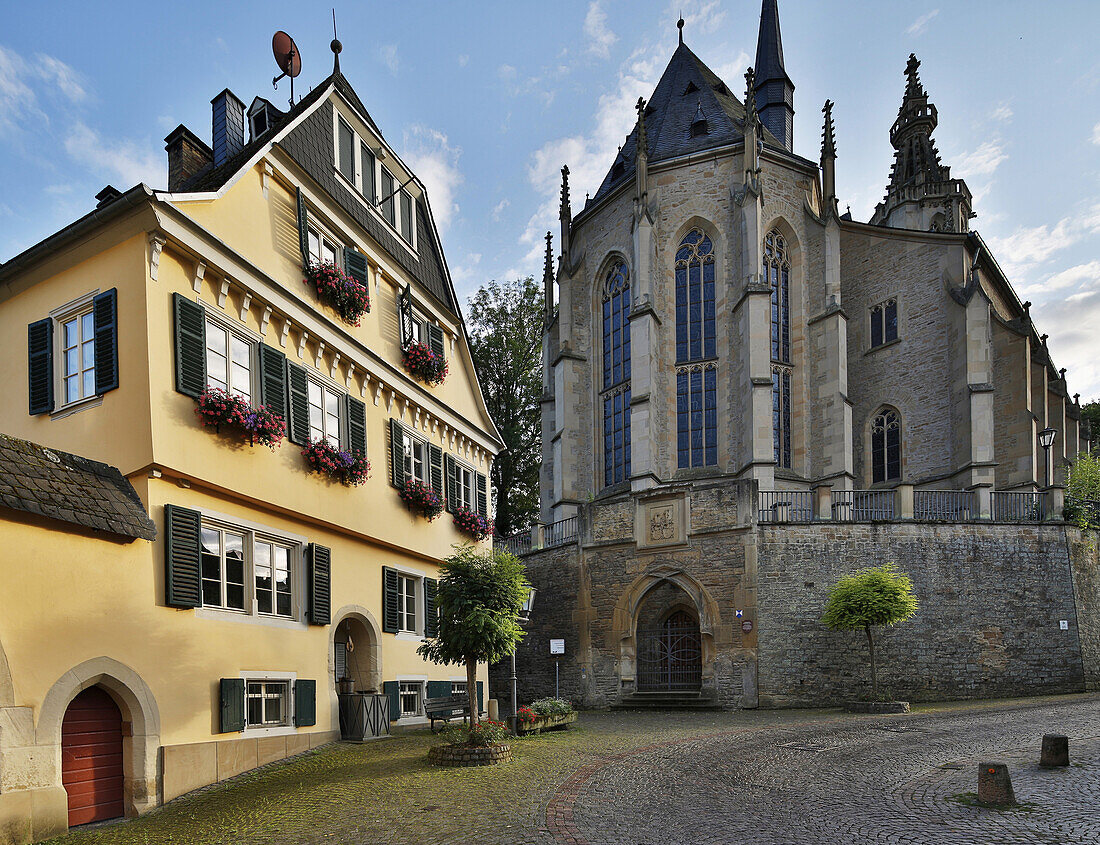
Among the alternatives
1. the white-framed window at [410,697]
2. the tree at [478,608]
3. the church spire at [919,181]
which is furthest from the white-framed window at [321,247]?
the church spire at [919,181]

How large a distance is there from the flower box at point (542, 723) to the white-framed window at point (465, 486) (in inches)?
216

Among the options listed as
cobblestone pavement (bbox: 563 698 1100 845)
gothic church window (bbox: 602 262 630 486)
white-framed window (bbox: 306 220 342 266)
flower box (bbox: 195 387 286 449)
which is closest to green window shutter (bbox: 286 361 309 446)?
flower box (bbox: 195 387 286 449)

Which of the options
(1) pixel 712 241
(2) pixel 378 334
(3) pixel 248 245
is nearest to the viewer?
(3) pixel 248 245

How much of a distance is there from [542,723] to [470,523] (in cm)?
526

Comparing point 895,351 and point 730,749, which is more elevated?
point 895,351

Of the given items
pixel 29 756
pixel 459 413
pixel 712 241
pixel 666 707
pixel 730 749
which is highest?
pixel 712 241

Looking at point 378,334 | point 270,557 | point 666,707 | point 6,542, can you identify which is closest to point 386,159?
point 378,334

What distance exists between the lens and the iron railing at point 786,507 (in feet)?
69.8

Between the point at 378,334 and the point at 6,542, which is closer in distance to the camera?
the point at 6,542

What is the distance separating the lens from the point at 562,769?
11094 mm

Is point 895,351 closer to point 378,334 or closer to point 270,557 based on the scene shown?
point 378,334

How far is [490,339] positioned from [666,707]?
2117 cm

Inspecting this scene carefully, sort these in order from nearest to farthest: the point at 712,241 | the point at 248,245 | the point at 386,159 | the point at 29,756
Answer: the point at 29,756 < the point at 248,245 < the point at 386,159 < the point at 712,241

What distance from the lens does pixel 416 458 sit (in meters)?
17.3
